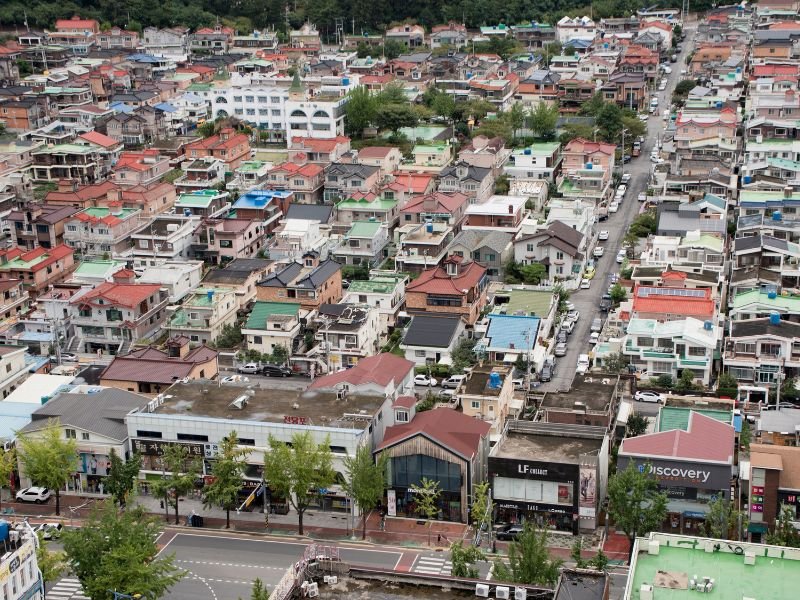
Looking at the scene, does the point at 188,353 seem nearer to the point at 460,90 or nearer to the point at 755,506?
the point at 755,506

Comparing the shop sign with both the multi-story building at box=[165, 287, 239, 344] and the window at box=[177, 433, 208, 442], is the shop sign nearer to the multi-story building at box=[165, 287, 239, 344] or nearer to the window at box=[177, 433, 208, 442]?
the window at box=[177, 433, 208, 442]

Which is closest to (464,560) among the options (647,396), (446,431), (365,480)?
(365,480)

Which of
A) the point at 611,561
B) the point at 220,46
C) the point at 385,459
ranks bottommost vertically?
the point at 611,561

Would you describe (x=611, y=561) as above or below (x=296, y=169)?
below

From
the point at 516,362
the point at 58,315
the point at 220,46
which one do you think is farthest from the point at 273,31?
the point at 516,362

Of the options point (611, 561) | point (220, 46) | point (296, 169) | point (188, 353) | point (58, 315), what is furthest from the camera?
point (220, 46)

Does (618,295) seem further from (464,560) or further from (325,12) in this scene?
(325,12)

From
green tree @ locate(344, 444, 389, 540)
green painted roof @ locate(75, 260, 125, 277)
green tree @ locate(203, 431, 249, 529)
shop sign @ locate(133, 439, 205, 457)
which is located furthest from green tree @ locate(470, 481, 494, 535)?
green painted roof @ locate(75, 260, 125, 277)
